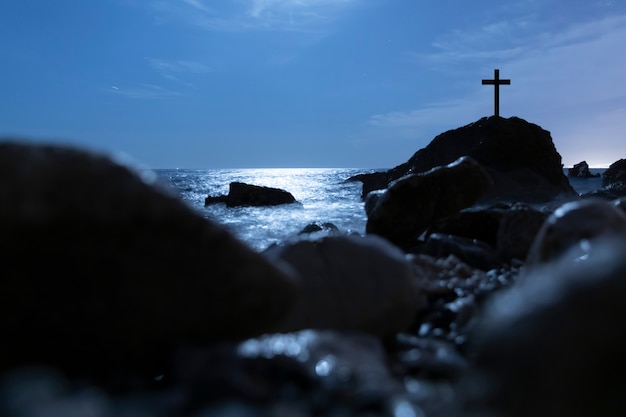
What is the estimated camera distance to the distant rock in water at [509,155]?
16.3m

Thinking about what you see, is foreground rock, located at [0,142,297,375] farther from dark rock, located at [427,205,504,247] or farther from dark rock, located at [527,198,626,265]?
dark rock, located at [427,205,504,247]

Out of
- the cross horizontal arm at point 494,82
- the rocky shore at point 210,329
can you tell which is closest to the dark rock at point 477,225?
the rocky shore at point 210,329

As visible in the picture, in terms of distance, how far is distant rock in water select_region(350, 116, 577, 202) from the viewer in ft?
53.4

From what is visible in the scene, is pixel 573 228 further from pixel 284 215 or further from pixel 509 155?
pixel 509 155

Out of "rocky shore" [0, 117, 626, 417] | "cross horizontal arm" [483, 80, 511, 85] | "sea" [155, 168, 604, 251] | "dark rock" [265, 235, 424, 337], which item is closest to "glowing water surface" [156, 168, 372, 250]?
"sea" [155, 168, 604, 251]

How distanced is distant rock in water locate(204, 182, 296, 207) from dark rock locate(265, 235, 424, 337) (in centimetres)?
1828

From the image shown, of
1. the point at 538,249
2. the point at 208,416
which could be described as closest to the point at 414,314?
the point at 538,249

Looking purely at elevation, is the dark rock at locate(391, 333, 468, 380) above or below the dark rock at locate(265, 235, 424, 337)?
below

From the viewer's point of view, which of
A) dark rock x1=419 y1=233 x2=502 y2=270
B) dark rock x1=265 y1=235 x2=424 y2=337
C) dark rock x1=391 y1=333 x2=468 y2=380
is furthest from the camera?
dark rock x1=419 y1=233 x2=502 y2=270

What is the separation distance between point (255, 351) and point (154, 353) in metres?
0.35

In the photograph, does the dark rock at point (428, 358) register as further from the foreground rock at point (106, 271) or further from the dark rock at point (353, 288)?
the foreground rock at point (106, 271)

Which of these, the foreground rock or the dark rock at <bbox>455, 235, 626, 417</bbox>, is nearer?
the dark rock at <bbox>455, 235, 626, 417</bbox>

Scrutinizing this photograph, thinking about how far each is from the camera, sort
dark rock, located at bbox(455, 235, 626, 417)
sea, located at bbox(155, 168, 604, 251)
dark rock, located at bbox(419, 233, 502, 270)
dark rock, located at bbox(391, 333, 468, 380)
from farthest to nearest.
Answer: sea, located at bbox(155, 168, 604, 251) → dark rock, located at bbox(419, 233, 502, 270) → dark rock, located at bbox(391, 333, 468, 380) → dark rock, located at bbox(455, 235, 626, 417)

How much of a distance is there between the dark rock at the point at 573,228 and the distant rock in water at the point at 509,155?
13551mm
